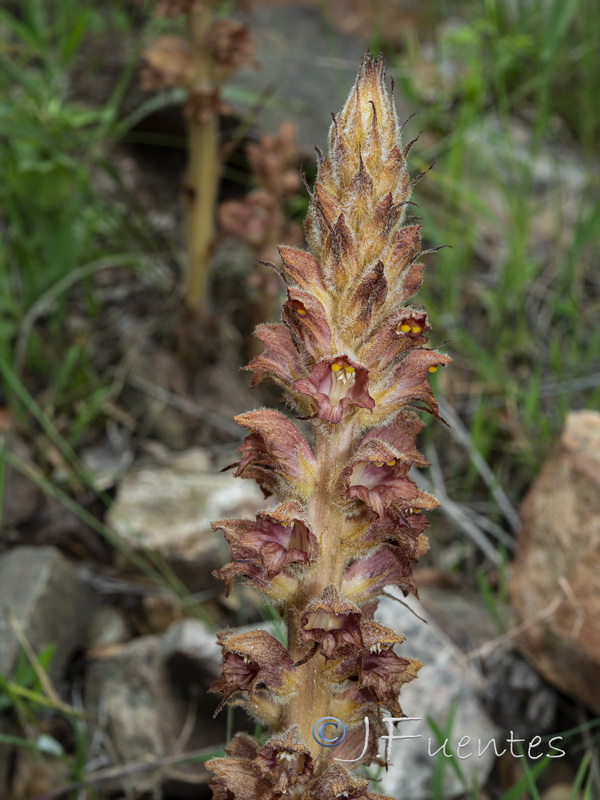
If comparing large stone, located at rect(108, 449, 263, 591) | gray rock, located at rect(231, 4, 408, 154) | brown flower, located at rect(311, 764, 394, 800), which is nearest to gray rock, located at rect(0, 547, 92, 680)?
large stone, located at rect(108, 449, 263, 591)

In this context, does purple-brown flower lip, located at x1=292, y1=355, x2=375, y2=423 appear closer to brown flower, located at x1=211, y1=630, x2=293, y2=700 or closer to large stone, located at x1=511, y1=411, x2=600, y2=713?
brown flower, located at x1=211, y1=630, x2=293, y2=700

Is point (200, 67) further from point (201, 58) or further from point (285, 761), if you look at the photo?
point (285, 761)

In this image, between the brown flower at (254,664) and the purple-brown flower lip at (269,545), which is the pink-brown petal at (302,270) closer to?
the purple-brown flower lip at (269,545)

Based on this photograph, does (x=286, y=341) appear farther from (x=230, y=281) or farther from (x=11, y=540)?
(x=230, y=281)

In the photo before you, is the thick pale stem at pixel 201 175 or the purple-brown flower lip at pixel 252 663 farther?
the thick pale stem at pixel 201 175

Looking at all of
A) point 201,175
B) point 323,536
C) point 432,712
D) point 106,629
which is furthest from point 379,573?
point 201,175

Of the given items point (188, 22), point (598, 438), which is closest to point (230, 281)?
point (188, 22)

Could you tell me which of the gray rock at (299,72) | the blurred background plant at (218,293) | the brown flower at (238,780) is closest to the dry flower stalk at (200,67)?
the blurred background plant at (218,293)
